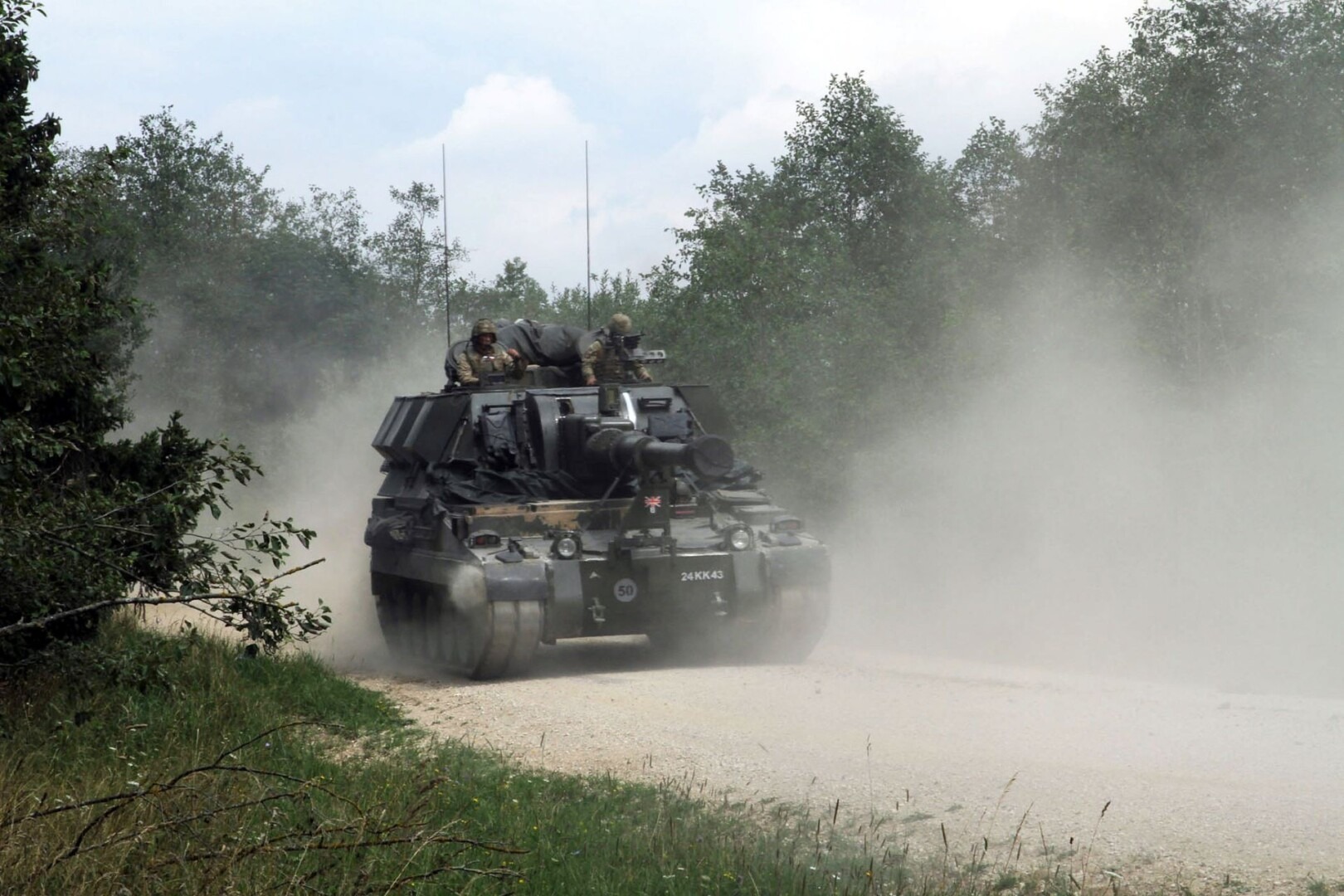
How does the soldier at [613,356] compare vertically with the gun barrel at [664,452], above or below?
above

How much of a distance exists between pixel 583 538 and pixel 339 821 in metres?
7.30

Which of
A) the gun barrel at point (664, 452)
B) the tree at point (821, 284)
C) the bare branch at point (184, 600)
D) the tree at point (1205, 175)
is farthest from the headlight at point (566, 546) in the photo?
the tree at point (1205, 175)

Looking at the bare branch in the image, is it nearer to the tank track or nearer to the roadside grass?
the roadside grass

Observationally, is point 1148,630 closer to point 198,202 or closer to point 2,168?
point 2,168

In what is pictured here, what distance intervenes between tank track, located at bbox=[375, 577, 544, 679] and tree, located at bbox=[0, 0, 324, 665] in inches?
114

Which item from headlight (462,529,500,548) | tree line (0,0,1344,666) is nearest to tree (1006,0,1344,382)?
tree line (0,0,1344,666)

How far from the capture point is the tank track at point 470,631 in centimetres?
1234

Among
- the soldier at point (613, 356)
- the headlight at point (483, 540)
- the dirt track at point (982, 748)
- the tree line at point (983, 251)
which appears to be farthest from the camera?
the tree line at point (983, 251)

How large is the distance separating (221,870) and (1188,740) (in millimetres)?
6004

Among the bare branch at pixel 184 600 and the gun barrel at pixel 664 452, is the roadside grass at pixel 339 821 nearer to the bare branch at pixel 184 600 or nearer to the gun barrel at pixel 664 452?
the bare branch at pixel 184 600

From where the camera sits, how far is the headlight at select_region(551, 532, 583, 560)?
1275cm

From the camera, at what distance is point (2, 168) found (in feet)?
27.7

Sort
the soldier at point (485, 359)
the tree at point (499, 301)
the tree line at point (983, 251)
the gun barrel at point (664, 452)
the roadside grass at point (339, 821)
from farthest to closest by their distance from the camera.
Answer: the tree at point (499, 301) < the tree line at point (983, 251) < the soldier at point (485, 359) < the gun barrel at point (664, 452) < the roadside grass at point (339, 821)

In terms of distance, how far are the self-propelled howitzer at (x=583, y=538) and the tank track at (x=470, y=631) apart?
0.02 meters
